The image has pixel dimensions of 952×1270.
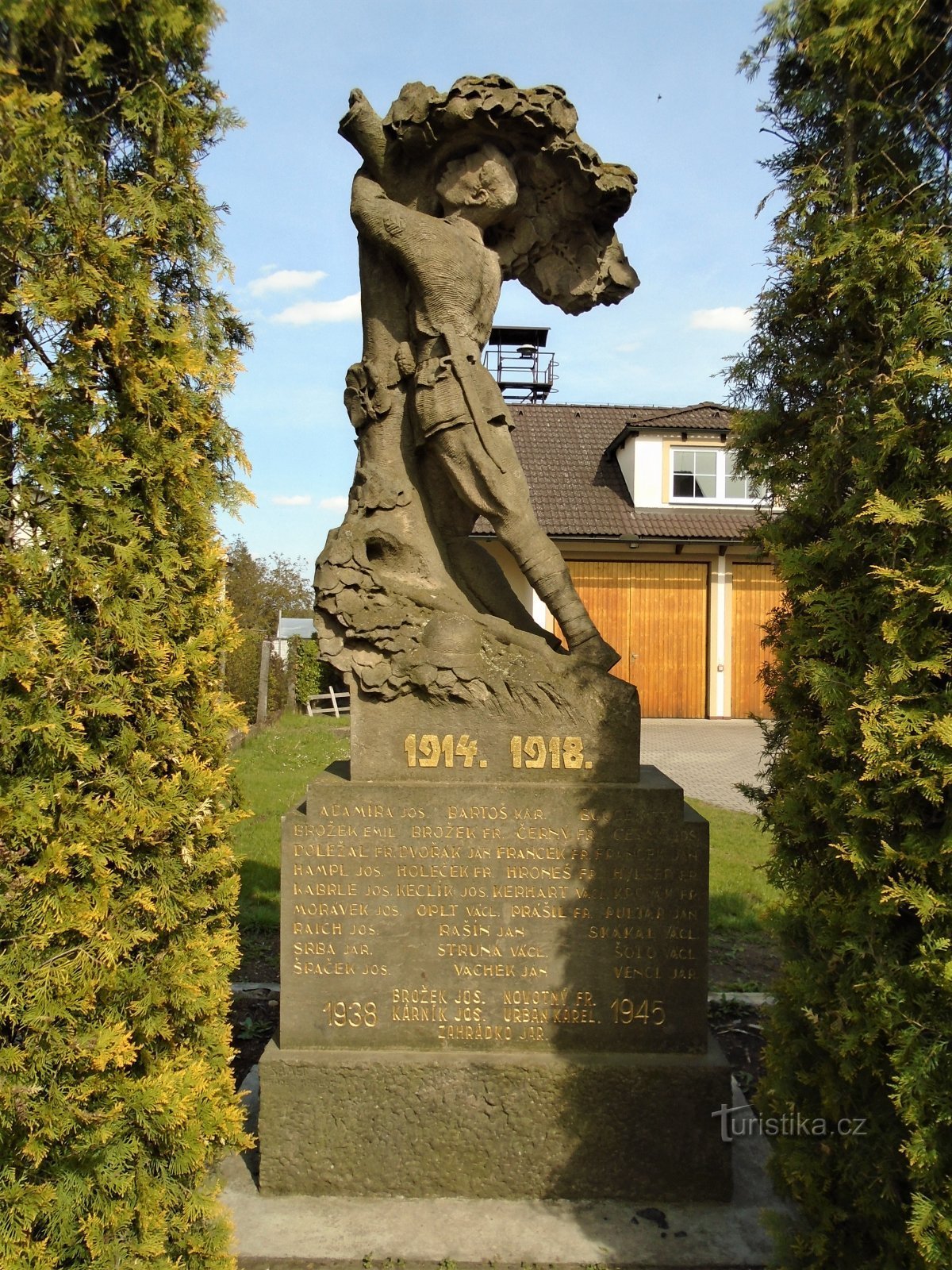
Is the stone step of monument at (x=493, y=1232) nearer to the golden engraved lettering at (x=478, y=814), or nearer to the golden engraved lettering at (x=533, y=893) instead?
the golden engraved lettering at (x=533, y=893)

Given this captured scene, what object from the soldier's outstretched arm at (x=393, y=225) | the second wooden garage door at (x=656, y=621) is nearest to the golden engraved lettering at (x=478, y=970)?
the soldier's outstretched arm at (x=393, y=225)

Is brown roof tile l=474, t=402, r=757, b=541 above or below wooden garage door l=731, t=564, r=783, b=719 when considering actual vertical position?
above

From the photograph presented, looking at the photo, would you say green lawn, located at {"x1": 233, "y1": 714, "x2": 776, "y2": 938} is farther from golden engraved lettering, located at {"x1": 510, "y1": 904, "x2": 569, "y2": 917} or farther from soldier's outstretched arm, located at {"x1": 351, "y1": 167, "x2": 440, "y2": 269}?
soldier's outstretched arm, located at {"x1": 351, "y1": 167, "x2": 440, "y2": 269}

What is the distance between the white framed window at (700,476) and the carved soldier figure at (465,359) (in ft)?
46.5

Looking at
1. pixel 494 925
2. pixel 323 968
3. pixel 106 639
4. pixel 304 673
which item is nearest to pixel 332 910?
pixel 323 968

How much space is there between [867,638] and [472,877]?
173cm

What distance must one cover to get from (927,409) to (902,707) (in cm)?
80

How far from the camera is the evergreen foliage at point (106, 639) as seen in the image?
89.7 inches

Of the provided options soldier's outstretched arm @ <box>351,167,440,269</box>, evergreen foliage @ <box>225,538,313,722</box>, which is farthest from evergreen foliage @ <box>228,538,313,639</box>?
Answer: soldier's outstretched arm @ <box>351,167,440,269</box>

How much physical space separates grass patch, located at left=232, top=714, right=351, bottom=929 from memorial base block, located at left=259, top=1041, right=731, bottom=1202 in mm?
1010

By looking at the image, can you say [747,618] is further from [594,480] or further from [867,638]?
[867,638]

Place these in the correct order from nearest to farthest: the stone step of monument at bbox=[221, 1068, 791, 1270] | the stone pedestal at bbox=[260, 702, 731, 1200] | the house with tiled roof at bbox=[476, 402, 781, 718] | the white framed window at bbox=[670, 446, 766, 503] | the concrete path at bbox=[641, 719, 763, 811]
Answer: the stone step of monument at bbox=[221, 1068, 791, 1270] → the stone pedestal at bbox=[260, 702, 731, 1200] → the concrete path at bbox=[641, 719, 763, 811] → the house with tiled roof at bbox=[476, 402, 781, 718] → the white framed window at bbox=[670, 446, 766, 503]

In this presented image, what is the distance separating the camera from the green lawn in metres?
6.20

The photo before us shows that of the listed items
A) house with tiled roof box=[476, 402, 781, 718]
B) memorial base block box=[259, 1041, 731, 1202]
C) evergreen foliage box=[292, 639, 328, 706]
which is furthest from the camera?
evergreen foliage box=[292, 639, 328, 706]
